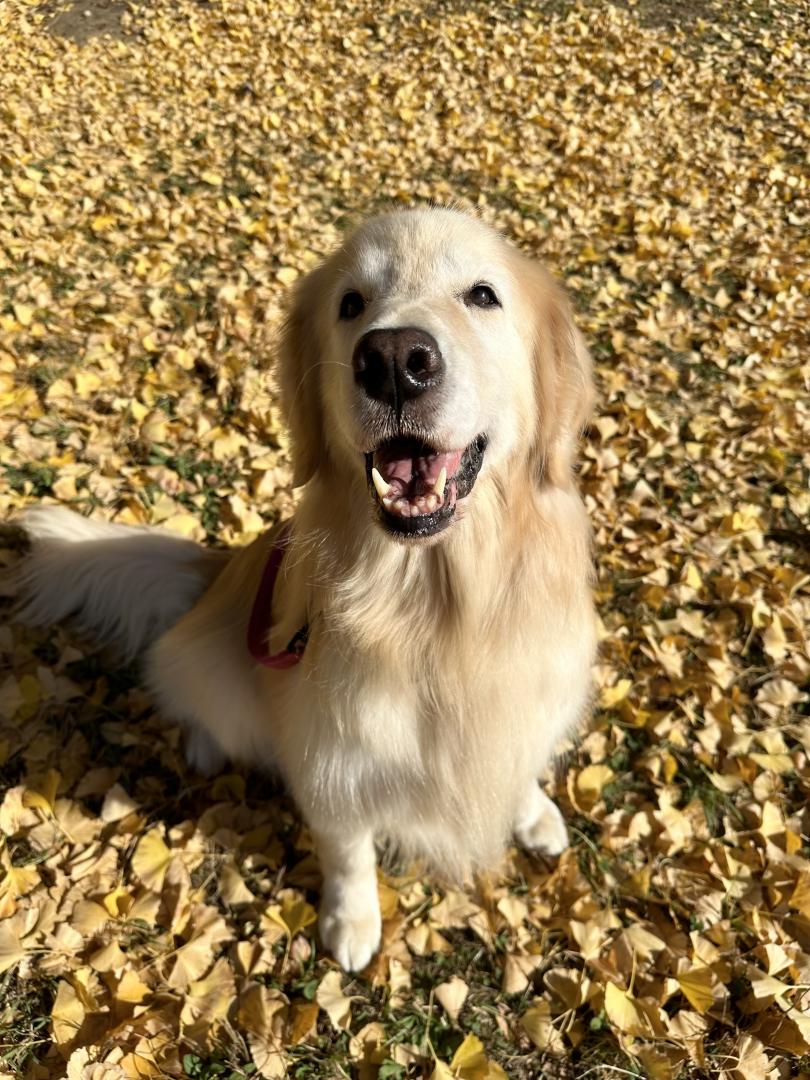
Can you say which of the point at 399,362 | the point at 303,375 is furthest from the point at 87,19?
the point at 399,362

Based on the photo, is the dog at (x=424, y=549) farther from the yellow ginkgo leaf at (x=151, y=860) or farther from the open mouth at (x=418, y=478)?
the yellow ginkgo leaf at (x=151, y=860)

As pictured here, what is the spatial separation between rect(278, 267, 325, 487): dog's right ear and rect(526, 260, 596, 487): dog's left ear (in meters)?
0.61

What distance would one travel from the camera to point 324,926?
7.35ft

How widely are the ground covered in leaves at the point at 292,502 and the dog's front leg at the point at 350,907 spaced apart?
9 cm

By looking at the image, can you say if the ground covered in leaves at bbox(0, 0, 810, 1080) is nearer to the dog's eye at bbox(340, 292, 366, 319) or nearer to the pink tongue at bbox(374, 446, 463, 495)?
the pink tongue at bbox(374, 446, 463, 495)

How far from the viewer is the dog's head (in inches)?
60.7

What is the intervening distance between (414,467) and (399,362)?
0.90 feet

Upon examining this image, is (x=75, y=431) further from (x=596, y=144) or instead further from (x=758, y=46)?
(x=758, y=46)

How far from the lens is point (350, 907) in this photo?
220cm

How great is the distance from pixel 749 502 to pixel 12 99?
712 cm

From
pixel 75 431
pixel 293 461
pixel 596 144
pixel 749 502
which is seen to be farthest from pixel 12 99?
pixel 749 502

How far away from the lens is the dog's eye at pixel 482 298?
6.05 ft

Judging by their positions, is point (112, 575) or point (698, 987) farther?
point (112, 575)

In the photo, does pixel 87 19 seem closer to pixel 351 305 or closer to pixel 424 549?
pixel 351 305
